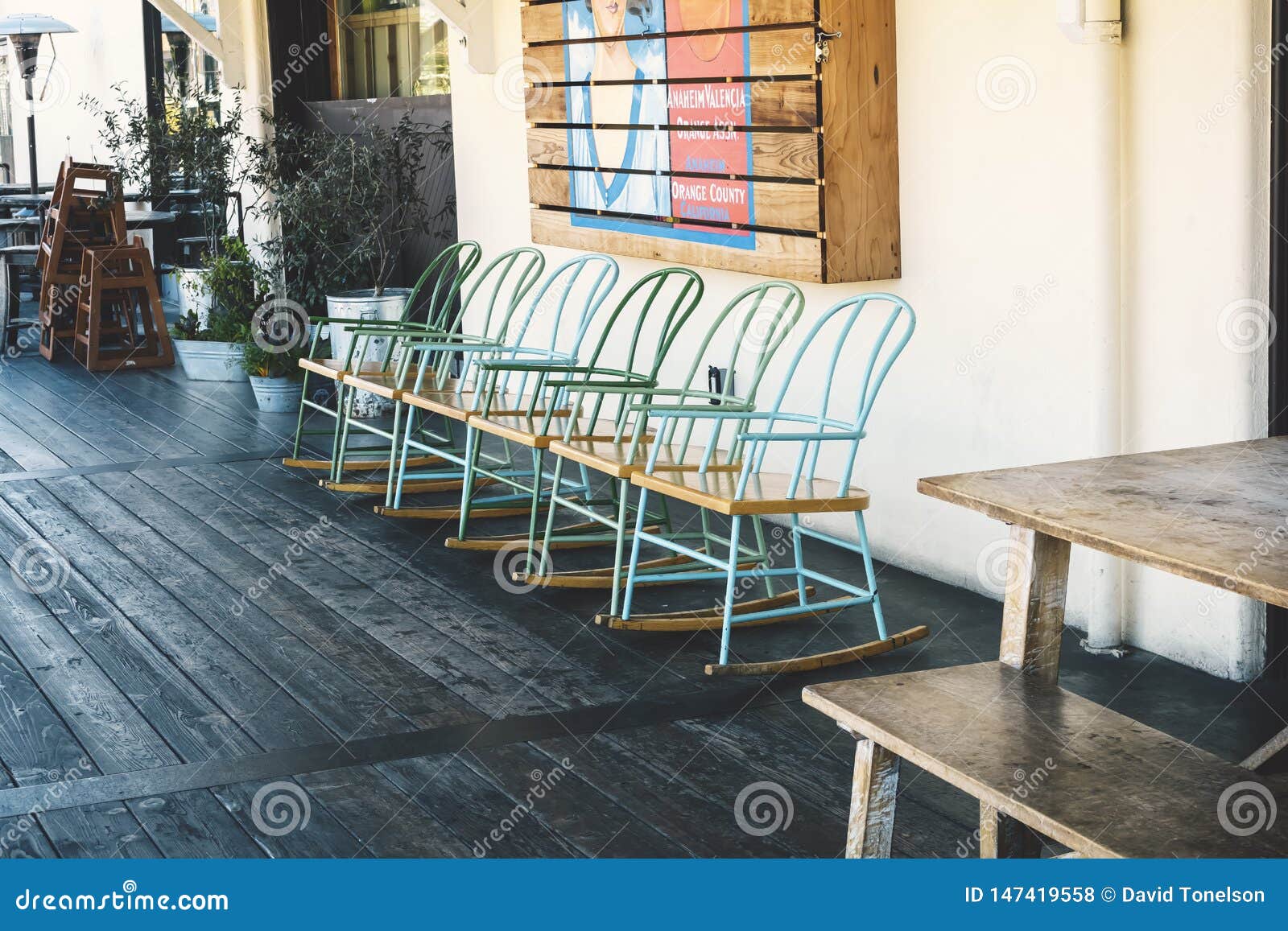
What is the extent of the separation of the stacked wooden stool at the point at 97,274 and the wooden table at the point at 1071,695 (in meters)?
7.53

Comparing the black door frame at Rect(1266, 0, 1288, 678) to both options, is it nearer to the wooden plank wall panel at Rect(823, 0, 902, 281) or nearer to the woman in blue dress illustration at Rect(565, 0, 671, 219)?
the wooden plank wall panel at Rect(823, 0, 902, 281)

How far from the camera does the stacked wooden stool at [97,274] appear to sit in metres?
9.02

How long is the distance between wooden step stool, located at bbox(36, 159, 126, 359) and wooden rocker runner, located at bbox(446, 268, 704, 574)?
435cm

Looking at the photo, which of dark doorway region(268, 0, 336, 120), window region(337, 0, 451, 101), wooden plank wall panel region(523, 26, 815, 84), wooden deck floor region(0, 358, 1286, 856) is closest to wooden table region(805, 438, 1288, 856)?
wooden deck floor region(0, 358, 1286, 856)

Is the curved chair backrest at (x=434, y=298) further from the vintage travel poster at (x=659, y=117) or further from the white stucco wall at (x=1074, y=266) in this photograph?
the white stucco wall at (x=1074, y=266)

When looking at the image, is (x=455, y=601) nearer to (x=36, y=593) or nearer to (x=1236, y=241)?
(x=36, y=593)

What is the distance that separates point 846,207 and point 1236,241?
4.08ft

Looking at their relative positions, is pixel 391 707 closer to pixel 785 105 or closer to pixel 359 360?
pixel 785 105

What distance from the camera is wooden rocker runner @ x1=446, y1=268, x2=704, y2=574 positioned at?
441 cm

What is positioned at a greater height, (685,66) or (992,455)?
(685,66)

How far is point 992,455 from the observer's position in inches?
169

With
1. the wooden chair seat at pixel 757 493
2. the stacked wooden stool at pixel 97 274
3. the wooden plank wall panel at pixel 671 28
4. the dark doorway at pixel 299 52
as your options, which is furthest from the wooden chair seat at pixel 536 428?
the stacked wooden stool at pixel 97 274

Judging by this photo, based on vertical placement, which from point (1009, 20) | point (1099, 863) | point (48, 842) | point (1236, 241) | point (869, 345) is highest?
point (1009, 20)

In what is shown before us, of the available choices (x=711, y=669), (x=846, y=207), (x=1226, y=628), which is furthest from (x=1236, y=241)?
(x=711, y=669)
